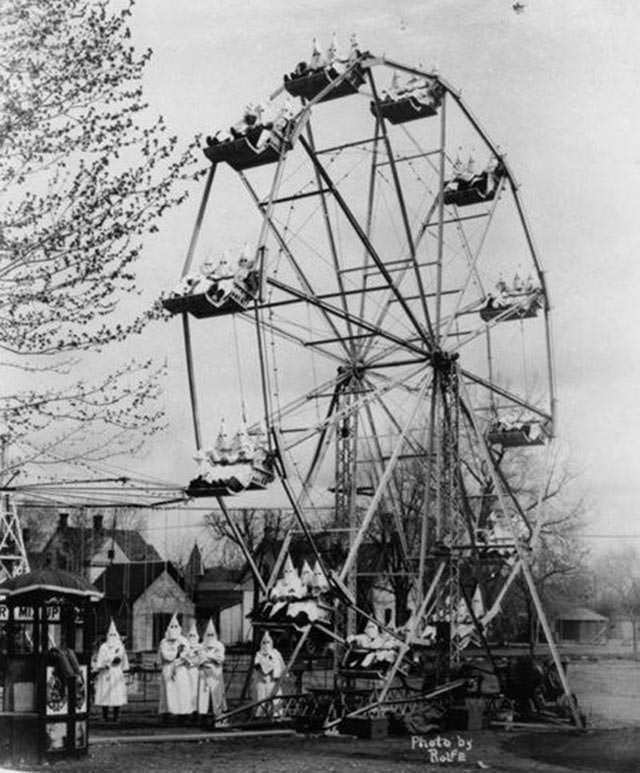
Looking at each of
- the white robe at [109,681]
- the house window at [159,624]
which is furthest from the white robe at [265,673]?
the house window at [159,624]

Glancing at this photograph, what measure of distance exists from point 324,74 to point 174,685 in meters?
10.5

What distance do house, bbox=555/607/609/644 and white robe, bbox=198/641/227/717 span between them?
48734 millimetres

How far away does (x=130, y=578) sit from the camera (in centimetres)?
6038

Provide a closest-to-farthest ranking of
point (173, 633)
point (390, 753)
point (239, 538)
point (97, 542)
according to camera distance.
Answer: point (390, 753)
point (239, 538)
point (173, 633)
point (97, 542)

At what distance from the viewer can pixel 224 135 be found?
17.2 metres

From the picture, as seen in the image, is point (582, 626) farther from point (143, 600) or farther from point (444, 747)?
point (444, 747)

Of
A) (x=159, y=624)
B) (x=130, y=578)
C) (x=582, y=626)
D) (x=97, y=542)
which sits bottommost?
(x=582, y=626)

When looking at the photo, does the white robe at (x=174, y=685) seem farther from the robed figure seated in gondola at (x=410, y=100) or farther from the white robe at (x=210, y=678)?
the robed figure seated in gondola at (x=410, y=100)

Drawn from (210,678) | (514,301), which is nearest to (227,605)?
(210,678)

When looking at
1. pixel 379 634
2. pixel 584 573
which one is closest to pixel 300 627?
pixel 379 634

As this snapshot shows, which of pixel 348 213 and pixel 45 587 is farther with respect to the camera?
pixel 348 213

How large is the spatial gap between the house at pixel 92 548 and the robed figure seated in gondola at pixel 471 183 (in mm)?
44259

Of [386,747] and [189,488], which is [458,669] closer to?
[386,747]

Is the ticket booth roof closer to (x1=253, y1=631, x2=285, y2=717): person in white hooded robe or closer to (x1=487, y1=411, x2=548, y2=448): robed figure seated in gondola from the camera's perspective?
(x1=253, y1=631, x2=285, y2=717): person in white hooded robe
